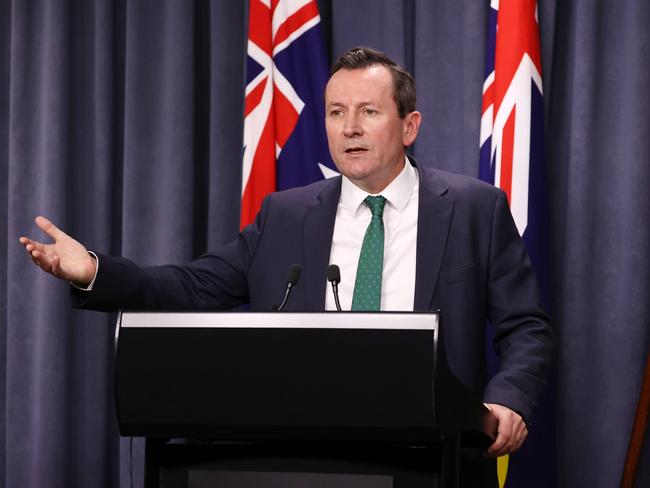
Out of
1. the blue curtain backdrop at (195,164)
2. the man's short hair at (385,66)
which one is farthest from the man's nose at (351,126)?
the blue curtain backdrop at (195,164)

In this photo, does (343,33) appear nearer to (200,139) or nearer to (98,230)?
(200,139)

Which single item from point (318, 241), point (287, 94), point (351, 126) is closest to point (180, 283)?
point (318, 241)

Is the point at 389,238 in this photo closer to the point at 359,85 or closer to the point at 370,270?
the point at 370,270

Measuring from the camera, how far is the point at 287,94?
3.52 meters

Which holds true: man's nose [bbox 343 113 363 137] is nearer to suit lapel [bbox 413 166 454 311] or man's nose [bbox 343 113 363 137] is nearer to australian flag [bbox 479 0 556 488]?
suit lapel [bbox 413 166 454 311]

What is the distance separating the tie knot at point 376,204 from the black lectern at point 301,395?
923mm

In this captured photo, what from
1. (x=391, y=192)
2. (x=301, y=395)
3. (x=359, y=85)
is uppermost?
(x=359, y=85)

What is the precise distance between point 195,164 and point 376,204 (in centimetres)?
149

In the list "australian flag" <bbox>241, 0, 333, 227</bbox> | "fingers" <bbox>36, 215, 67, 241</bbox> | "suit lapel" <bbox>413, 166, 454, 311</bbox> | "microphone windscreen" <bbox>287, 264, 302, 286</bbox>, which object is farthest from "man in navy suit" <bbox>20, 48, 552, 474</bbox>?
"australian flag" <bbox>241, 0, 333, 227</bbox>

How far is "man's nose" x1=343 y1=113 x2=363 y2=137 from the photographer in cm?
253

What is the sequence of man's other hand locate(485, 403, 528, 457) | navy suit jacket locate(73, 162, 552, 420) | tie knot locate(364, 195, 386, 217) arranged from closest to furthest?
man's other hand locate(485, 403, 528, 457), navy suit jacket locate(73, 162, 552, 420), tie knot locate(364, 195, 386, 217)

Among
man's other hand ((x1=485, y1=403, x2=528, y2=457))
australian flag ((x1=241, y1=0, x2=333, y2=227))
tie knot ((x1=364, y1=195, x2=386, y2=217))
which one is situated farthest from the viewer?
australian flag ((x1=241, y1=0, x2=333, y2=227))

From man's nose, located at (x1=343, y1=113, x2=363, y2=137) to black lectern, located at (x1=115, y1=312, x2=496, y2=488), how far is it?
1.07 meters

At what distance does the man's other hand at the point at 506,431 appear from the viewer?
6.03 feet
